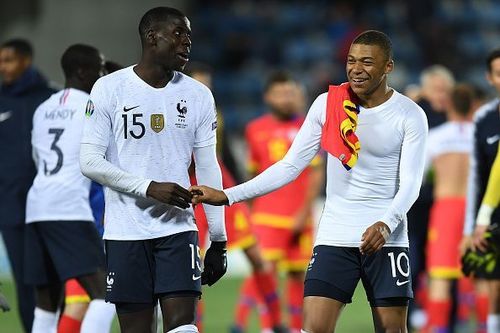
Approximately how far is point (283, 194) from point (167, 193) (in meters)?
4.70

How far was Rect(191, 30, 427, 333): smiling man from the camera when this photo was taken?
555 centimetres

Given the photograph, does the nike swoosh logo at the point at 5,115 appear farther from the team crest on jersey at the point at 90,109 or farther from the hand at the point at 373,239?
the hand at the point at 373,239

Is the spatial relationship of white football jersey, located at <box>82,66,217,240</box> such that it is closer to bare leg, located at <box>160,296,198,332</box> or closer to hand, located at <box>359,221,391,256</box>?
bare leg, located at <box>160,296,198,332</box>

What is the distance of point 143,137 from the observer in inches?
207

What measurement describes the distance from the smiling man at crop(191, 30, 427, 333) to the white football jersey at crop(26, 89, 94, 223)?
1406 mm

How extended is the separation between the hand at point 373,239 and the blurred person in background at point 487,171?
5.92ft

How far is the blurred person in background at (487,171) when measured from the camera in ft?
23.5

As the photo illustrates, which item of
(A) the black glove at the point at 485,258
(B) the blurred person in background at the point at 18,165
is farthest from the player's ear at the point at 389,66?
(B) the blurred person in background at the point at 18,165

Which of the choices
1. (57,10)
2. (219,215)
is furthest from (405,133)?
(57,10)

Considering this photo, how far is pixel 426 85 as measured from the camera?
10.4 metres

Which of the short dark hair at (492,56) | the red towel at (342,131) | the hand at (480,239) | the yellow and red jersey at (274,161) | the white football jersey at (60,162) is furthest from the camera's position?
the yellow and red jersey at (274,161)

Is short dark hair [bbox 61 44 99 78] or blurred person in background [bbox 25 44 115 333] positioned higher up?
short dark hair [bbox 61 44 99 78]

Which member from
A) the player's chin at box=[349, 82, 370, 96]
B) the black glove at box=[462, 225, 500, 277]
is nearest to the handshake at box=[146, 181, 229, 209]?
the player's chin at box=[349, 82, 370, 96]

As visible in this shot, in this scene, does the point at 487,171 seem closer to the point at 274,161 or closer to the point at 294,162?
the point at 294,162
